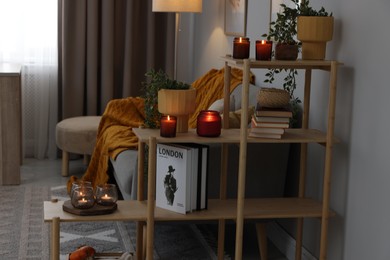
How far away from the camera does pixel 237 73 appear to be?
14.6 ft

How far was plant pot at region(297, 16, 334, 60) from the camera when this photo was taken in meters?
3.08

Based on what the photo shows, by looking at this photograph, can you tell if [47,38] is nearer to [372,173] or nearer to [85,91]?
[85,91]

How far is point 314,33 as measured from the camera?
3.08m

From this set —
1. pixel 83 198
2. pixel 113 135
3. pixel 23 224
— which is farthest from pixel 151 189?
pixel 113 135

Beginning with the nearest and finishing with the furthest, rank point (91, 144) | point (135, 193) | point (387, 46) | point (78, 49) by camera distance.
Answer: point (387, 46) → point (135, 193) → point (91, 144) → point (78, 49)

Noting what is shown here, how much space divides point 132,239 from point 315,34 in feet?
4.95

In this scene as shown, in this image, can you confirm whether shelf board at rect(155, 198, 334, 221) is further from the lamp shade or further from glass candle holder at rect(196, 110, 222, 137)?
the lamp shade

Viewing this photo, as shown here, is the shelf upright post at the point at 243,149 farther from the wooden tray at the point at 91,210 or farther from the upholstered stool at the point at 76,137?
the upholstered stool at the point at 76,137

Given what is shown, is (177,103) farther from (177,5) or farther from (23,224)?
(177,5)

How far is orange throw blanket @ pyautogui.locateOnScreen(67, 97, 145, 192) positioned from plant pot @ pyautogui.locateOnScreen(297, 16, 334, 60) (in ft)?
4.84

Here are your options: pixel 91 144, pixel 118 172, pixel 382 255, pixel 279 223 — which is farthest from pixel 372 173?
pixel 91 144

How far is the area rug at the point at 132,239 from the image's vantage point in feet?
12.4

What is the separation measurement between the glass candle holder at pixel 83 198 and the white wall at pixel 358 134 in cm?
100

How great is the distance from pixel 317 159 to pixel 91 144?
2.08 meters
